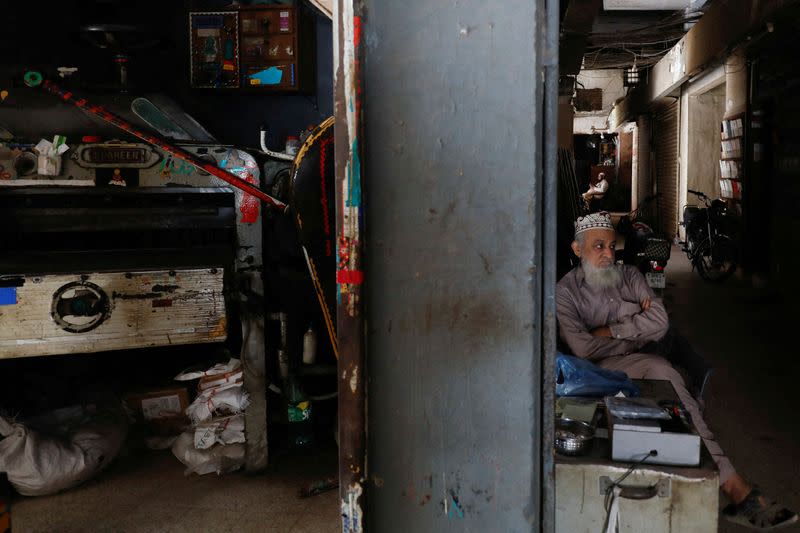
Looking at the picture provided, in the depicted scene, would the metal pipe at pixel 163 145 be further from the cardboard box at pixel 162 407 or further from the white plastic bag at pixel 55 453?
the white plastic bag at pixel 55 453

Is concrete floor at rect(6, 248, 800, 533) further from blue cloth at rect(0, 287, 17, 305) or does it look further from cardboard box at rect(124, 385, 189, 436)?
blue cloth at rect(0, 287, 17, 305)

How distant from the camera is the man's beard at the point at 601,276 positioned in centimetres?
325

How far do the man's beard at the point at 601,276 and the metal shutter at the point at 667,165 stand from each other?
404 inches

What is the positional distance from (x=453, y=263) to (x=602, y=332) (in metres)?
1.90

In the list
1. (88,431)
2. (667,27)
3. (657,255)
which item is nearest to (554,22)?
(88,431)

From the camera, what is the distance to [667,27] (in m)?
11.6

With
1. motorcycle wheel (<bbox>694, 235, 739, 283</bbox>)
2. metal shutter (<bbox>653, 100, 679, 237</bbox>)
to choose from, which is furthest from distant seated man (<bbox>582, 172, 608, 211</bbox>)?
motorcycle wheel (<bbox>694, 235, 739, 283</bbox>)

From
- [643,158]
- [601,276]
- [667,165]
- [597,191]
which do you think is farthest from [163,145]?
[597,191]

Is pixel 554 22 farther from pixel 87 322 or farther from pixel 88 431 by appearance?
pixel 88 431

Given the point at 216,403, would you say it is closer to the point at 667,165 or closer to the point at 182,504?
the point at 182,504

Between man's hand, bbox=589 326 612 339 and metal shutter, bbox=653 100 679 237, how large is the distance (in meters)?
10.4

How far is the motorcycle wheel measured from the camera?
8.49 metres

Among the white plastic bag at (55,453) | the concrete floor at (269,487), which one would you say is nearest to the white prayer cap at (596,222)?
the concrete floor at (269,487)

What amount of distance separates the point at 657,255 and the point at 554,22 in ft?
11.4
